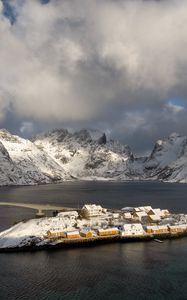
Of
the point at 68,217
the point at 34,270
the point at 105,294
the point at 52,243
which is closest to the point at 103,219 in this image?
the point at 68,217

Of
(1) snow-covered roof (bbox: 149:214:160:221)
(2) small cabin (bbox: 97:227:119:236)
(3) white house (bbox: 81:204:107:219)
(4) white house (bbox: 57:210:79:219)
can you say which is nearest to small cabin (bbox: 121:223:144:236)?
(2) small cabin (bbox: 97:227:119:236)

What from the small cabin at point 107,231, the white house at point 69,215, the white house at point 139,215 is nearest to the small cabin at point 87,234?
the small cabin at point 107,231

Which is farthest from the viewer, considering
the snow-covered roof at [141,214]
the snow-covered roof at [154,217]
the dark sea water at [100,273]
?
the snow-covered roof at [141,214]

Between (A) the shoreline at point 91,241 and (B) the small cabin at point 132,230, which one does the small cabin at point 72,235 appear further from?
(B) the small cabin at point 132,230

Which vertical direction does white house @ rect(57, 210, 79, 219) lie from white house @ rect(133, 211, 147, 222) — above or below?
above

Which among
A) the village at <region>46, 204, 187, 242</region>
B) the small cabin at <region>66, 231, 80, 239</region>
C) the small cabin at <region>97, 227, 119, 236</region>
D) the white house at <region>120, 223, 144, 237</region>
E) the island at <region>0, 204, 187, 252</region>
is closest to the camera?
the island at <region>0, 204, 187, 252</region>

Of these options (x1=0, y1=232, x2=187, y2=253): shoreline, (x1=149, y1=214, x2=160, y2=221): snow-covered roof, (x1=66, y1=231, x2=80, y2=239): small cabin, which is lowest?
(x1=0, y1=232, x2=187, y2=253): shoreline

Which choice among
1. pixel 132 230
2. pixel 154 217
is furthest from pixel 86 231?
pixel 154 217

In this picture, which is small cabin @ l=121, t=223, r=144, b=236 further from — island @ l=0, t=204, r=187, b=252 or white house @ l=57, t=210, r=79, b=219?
white house @ l=57, t=210, r=79, b=219

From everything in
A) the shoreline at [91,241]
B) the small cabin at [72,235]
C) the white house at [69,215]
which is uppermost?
the white house at [69,215]
